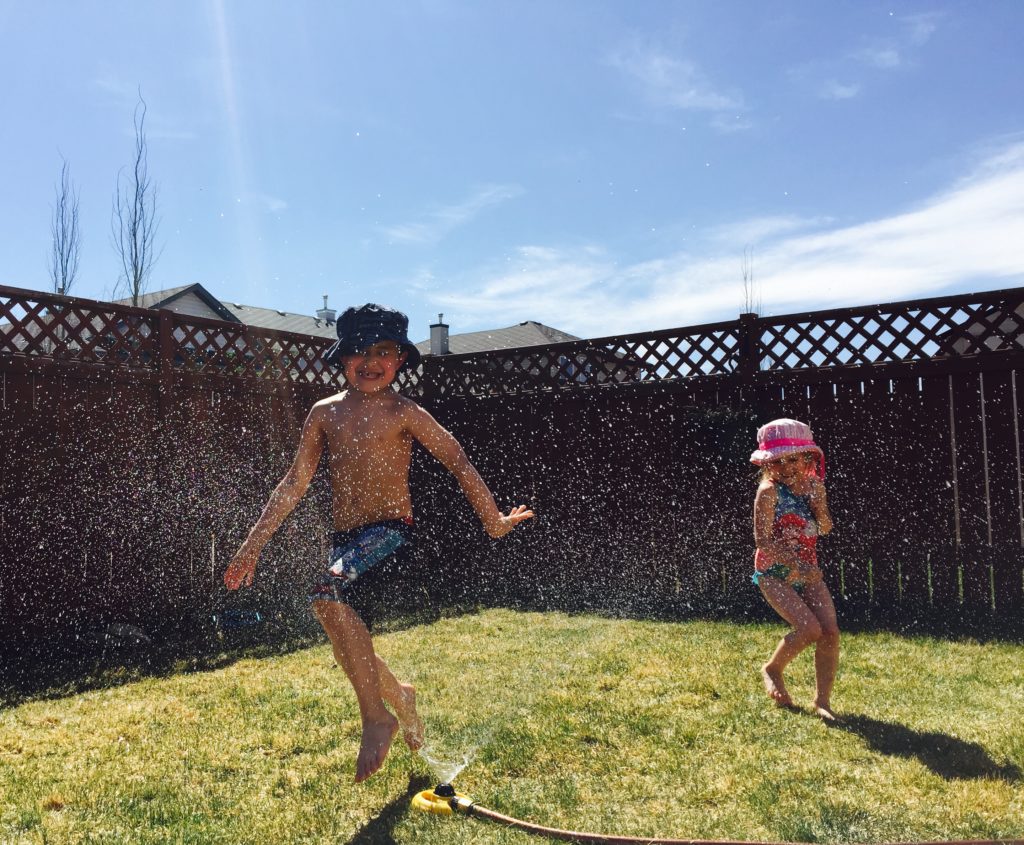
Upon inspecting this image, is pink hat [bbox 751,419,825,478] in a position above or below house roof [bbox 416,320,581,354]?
below

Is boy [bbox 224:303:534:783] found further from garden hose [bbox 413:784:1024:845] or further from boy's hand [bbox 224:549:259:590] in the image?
garden hose [bbox 413:784:1024:845]

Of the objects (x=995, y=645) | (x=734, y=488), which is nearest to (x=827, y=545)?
(x=734, y=488)

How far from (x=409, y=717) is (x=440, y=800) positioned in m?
0.54

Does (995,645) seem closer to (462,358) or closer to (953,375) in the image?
(953,375)

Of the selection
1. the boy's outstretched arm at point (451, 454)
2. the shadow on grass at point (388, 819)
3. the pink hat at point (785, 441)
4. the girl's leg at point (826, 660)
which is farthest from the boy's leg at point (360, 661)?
the pink hat at point (785, 441)

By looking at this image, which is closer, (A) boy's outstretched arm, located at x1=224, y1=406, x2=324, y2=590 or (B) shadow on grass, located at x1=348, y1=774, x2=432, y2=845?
(B) shadow on grass, located at x1=348, y1=774, x2=432, y2=845

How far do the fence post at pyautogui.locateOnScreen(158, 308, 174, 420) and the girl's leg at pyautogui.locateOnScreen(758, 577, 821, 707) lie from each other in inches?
178

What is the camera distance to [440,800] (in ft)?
8.37

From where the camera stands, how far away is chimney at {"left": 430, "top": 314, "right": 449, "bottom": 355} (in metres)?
19.5

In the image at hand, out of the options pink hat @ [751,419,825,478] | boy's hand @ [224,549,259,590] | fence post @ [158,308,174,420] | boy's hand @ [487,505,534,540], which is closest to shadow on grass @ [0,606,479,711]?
fence post @ [158,308,174,420]

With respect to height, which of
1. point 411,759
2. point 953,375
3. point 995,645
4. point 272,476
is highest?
point 953,375

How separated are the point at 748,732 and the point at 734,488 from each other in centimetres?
405

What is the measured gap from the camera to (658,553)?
754cm

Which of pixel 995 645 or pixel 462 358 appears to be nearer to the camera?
pixel 995 645
